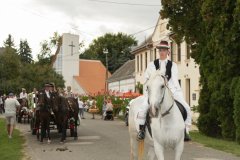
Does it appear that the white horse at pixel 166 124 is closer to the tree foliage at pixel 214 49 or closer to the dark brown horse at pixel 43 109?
the tree foliage at pixel 214 49

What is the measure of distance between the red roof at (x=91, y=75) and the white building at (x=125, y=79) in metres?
8.99

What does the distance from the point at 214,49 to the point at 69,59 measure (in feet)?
160

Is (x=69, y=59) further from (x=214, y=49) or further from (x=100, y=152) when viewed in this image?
(x=100, y=152)

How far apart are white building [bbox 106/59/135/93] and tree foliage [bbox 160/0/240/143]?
2511 centimetres

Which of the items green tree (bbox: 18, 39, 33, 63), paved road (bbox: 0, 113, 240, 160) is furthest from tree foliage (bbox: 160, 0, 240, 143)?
green tree (bbox: 18, 39, 33, 63)

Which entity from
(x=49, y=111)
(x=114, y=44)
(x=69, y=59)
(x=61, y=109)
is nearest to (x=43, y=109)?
(x=49, y=111)

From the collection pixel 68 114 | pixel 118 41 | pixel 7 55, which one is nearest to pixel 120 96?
pixel 68 114

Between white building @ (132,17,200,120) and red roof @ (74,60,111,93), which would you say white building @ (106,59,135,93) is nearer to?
white building @ (132,17,200,120)

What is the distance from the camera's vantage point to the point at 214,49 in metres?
12.6

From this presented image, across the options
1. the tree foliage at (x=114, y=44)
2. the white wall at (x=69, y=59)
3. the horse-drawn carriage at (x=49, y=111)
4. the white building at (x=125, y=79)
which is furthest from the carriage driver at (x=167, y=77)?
the tree foliage at (x=114, y=44)

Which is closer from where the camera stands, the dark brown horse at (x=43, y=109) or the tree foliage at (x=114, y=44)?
the dark brown horse at (x=43, y=109)

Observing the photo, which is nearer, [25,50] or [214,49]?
[214,49]

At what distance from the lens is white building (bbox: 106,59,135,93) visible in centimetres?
4009

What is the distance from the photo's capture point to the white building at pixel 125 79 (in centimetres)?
4009
